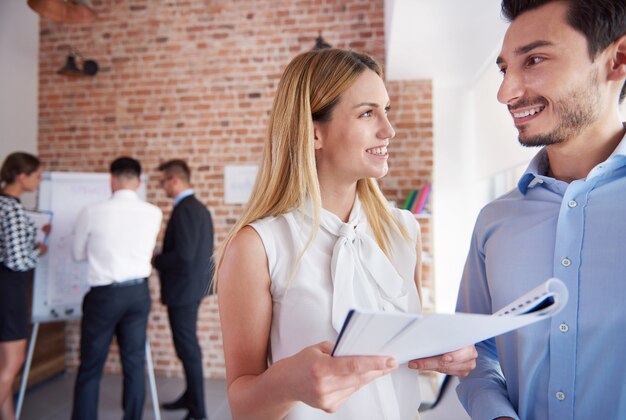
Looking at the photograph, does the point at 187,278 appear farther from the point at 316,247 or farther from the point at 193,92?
the point at 316,247

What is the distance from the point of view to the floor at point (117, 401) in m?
3.58

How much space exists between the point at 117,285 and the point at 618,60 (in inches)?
120

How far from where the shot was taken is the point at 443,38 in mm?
3057

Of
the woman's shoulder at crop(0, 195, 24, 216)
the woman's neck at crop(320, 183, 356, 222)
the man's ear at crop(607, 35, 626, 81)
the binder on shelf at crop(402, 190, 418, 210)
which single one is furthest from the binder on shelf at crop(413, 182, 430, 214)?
the woman's shoulder at crop(0, 195, 24, 216)

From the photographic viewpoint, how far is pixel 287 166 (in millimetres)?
1331

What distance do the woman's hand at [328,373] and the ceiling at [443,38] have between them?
221 centimetres

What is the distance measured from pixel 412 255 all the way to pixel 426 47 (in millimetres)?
2358

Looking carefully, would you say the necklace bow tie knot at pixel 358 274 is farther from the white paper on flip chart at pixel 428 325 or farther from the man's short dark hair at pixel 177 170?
the man's short dark hair at pixel 177 170

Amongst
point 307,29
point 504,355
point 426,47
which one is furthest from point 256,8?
point 504,355

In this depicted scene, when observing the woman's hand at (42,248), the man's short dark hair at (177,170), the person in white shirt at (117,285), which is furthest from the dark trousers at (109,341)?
the man's short dark hair at (177,170)

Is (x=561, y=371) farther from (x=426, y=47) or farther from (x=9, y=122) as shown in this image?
(x=9, y=122)

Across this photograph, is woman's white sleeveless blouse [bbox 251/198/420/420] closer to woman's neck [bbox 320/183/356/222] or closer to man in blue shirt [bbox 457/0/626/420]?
woman's neck [bbox 320/183/356/222]

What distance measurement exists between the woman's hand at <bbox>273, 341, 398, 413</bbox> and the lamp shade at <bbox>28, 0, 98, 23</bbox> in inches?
129

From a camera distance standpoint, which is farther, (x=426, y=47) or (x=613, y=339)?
(x=426, y=47)
